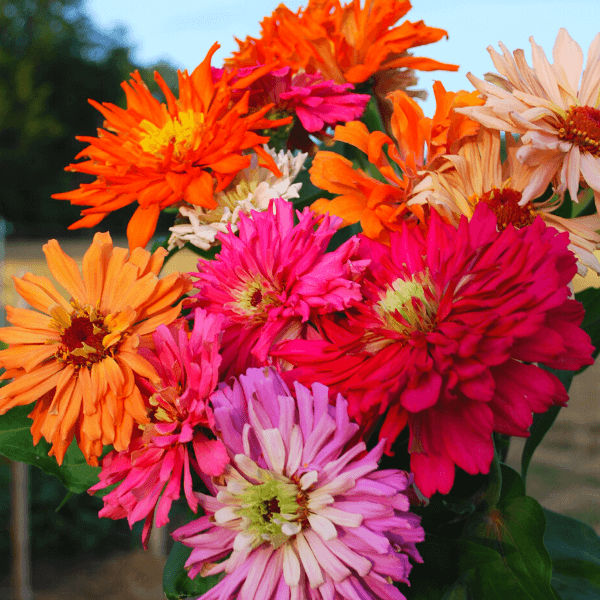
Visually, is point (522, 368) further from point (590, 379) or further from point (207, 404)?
point (590, 379)

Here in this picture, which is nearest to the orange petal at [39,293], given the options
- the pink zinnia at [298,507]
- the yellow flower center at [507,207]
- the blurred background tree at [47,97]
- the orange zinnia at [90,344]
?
the orange zinnia at [90,344]

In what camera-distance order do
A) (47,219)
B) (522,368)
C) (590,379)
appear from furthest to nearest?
(47,219), (590,379), (522,368)

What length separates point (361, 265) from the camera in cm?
27

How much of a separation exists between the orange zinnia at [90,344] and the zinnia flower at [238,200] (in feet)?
0.19

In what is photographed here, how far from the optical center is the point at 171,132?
1.21 ft

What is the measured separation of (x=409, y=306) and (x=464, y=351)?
0.15 feet

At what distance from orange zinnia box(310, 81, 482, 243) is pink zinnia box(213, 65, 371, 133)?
5cm

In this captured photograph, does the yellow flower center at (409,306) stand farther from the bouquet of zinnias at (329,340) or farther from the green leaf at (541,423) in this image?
the green leaf at (541,423)

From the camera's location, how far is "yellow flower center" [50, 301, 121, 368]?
0.91 feet

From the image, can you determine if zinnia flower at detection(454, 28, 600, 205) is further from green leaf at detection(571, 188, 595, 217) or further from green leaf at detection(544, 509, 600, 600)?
green leaf at detection(544, 509, 600, 600)

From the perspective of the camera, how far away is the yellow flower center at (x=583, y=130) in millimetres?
296

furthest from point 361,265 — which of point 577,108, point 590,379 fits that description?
point 590,379

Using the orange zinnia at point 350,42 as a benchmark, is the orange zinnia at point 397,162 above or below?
below

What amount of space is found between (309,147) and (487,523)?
267mm
